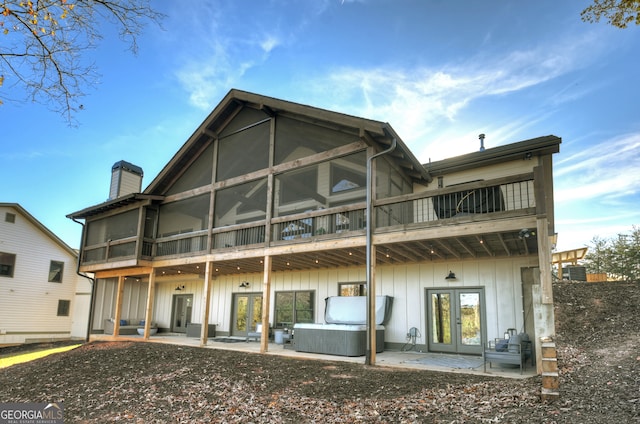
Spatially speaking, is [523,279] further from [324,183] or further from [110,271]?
[110,271]

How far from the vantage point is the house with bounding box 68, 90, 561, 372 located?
8922 mm

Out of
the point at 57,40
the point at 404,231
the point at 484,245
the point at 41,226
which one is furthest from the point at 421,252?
the point at 41,226

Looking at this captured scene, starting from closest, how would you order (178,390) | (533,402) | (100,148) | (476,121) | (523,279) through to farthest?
(533,402)
(178,390)
(523,279)
(476,121)
(100,148)

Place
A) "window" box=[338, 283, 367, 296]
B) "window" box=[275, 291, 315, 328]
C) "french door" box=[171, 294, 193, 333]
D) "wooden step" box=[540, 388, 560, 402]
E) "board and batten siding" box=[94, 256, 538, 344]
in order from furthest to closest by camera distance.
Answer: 1. "french door" box=[171, 294, 193, 333]
2. "window" box=[275, 291, 315, 328]
3. "window" box=[338, 283, 367, 296]
4. "board and batten siding" box=[94, 256, 538, 344]
5. "wooden step" box=[540, 388, 560, 402]

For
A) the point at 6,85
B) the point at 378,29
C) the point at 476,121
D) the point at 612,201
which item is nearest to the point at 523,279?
the point at 476,121

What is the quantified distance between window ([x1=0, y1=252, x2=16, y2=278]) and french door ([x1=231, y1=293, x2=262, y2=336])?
431 inches

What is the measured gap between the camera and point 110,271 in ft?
51.0

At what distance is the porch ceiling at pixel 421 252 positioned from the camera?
900cm

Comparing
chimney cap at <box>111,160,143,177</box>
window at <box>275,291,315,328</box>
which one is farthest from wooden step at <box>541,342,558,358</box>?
chimney cap at <box>111,160,143,177</box>

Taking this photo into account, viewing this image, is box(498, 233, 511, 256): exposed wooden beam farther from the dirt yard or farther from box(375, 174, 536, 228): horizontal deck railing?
the dirt yard

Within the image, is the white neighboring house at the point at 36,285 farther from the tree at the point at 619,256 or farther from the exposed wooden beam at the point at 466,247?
the tree at the point at 619,256

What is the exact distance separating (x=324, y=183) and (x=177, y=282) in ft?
30.0

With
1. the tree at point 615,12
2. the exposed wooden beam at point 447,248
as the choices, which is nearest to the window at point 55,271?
the exposed wooden beam at point 447,248

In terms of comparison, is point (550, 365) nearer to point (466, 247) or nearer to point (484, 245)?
point (484, 245)
